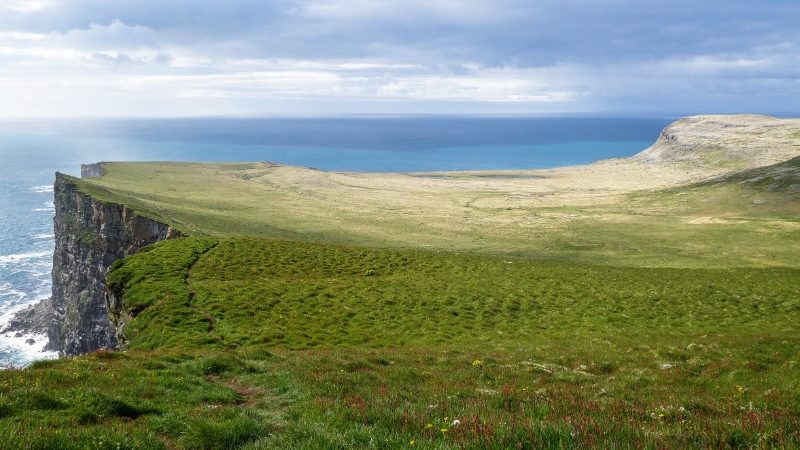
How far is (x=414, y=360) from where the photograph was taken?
23.3 metres

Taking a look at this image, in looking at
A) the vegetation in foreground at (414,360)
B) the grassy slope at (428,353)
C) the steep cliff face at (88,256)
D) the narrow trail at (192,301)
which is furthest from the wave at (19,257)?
the narrow trail at (192,301)

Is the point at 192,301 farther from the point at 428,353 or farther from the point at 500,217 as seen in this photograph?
the point at 500,217

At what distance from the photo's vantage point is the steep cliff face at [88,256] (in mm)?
77062

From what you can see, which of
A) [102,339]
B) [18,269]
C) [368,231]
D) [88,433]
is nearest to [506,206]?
[368,231]

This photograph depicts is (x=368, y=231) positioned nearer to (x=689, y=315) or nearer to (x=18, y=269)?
(x=689, y=315)

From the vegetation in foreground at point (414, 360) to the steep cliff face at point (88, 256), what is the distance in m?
28.9

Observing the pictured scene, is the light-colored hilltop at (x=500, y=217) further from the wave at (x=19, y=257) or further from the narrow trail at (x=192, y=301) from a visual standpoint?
the narrow trail at (x=192, y=301)

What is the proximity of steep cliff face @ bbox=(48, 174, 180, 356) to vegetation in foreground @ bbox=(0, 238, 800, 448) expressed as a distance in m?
28.9

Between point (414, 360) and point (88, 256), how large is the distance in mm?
82901

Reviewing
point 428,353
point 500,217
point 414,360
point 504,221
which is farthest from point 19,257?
point 414,360

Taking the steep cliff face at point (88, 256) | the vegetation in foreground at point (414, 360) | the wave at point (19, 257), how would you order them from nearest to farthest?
the vegetation in foreground at point (414, 360) → the steep cliff face at point (88, 256) → the wave at point (19, 257)

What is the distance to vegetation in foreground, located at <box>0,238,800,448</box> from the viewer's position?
30.5 feet

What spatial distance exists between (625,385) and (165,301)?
31165 mm

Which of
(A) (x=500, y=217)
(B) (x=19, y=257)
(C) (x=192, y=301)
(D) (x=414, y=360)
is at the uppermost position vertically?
(D) (x=414, y=360)
